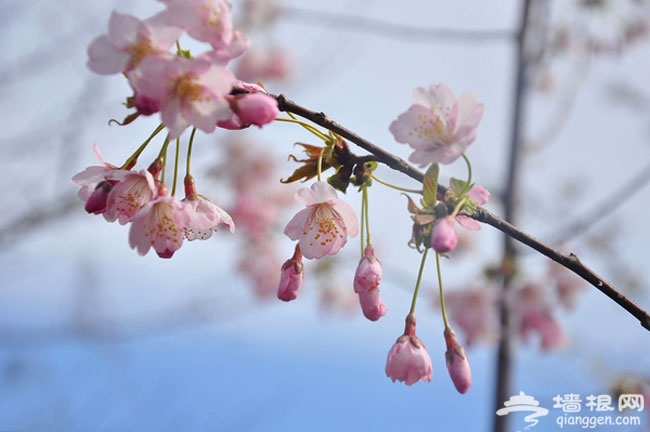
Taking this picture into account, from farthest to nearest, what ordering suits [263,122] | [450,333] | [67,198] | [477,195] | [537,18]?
[537,18] → [67,198] → [450,333] → [477,195] → [263,122]

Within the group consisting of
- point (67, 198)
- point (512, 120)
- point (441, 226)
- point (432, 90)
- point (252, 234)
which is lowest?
point (441, 226)

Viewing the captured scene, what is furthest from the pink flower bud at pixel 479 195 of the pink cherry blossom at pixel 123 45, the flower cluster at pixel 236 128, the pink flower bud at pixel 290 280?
the pink cherry blossom at pixel 123 45

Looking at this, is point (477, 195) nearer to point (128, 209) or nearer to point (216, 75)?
point (216, 75)

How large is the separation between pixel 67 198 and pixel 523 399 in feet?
7.32

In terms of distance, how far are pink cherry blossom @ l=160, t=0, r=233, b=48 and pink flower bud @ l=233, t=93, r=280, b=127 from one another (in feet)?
0.33

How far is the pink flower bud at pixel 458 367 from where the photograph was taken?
3.09 feet

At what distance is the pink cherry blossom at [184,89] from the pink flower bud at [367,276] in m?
0.34

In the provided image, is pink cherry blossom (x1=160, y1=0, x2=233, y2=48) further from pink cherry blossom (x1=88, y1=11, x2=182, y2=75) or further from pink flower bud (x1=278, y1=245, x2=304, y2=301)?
pink flower bud (x1=278, y1=245, x2=304, y2=301)

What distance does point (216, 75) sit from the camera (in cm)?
80

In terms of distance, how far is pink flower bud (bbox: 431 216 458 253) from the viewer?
0.78m

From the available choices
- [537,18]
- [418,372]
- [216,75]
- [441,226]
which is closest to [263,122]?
[216,75]

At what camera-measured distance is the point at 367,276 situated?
935 millimetres

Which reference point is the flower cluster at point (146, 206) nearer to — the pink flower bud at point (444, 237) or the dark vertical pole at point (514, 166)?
the pink flower bud at point (444, 237)

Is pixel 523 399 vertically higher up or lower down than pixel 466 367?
higher up
